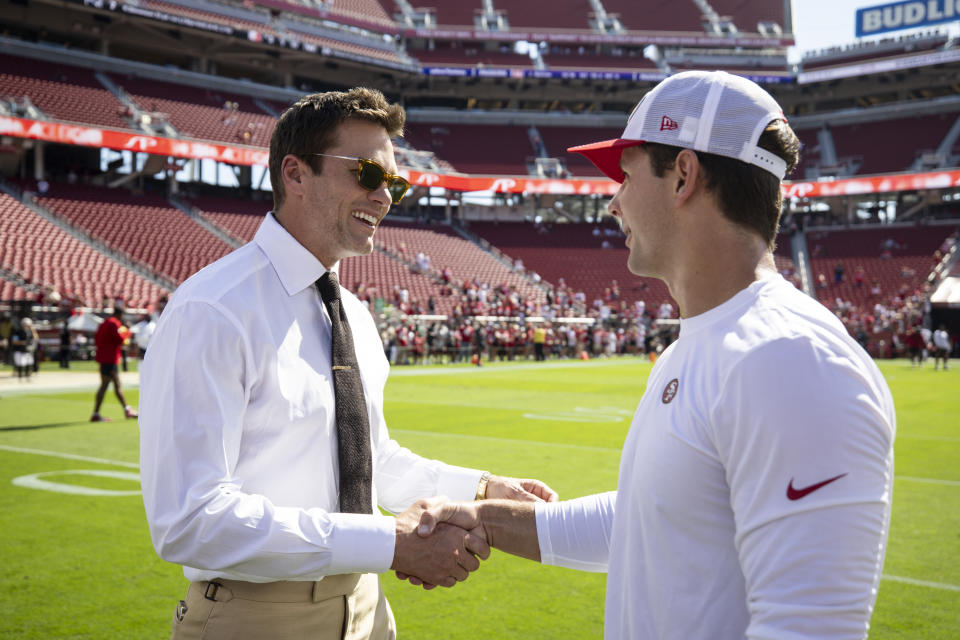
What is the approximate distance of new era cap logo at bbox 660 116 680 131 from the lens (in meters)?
1.96

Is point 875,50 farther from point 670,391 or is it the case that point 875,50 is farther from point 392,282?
point 670,391

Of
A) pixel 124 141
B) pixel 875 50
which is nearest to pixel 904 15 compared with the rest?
pixel 875 50

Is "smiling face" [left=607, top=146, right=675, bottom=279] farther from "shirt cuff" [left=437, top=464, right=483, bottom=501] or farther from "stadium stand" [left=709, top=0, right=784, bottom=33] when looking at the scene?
"stadium stand" [left=709, top=0, right=784, bottom=33]

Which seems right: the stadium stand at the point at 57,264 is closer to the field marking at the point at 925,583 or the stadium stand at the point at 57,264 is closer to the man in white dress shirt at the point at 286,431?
the field marking at the point at 925,583

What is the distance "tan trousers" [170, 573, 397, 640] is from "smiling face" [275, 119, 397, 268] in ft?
3.56

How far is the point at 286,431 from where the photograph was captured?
97.5 inches

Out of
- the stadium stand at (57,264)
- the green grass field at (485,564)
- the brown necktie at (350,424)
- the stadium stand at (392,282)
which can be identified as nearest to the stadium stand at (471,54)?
the stadium stand at (392,282)

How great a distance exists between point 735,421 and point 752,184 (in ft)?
1.97

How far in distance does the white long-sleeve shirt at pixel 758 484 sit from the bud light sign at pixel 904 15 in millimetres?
63055

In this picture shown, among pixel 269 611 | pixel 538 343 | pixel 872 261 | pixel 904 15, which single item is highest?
pixel 904 15

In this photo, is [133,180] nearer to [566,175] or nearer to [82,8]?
[82,8]

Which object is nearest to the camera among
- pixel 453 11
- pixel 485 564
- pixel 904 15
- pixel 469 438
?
pixel 485 564

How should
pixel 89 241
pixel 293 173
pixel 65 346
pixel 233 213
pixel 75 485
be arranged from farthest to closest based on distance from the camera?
pixel 233 213, pixel 89 241, pixel 65 346, pixel 75 485, pixel 293 173

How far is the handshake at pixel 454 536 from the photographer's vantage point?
2547mm
